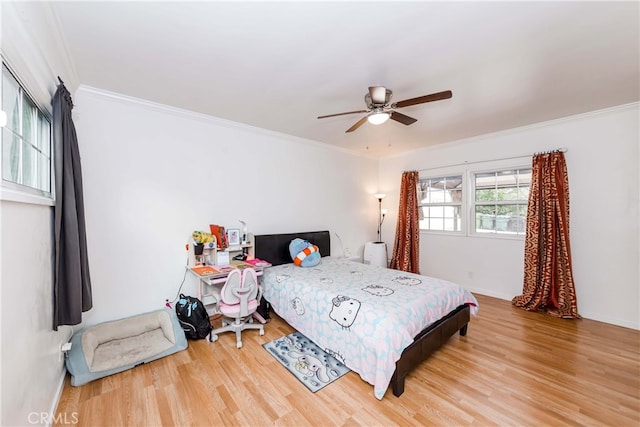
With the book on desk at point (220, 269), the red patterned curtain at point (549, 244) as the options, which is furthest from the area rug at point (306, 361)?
the red patterned curtain at point (549, 244)

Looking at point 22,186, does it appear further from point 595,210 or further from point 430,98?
point 595,210

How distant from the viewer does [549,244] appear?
336cm

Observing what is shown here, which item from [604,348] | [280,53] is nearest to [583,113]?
[604,348]

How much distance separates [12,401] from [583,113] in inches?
216

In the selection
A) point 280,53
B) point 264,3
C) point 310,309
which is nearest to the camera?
point 264,3

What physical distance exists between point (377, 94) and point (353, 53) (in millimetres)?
359

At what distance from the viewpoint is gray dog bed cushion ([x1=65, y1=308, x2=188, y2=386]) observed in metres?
2.03

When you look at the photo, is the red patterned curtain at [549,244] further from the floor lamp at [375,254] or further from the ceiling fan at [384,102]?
the ceiling fan at [384,102]

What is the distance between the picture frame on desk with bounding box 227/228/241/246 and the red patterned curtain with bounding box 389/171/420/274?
3.08 m

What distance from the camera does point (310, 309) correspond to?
252 cm

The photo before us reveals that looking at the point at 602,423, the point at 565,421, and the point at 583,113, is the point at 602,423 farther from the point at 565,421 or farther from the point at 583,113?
the point at 583,113

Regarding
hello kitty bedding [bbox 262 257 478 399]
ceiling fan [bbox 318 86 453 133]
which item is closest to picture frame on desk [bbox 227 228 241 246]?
hello kitty bedding [bbox 262 257 478 399]

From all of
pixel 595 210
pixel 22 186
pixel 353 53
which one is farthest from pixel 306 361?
pixel 595 210

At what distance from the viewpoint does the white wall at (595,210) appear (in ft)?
9.80
